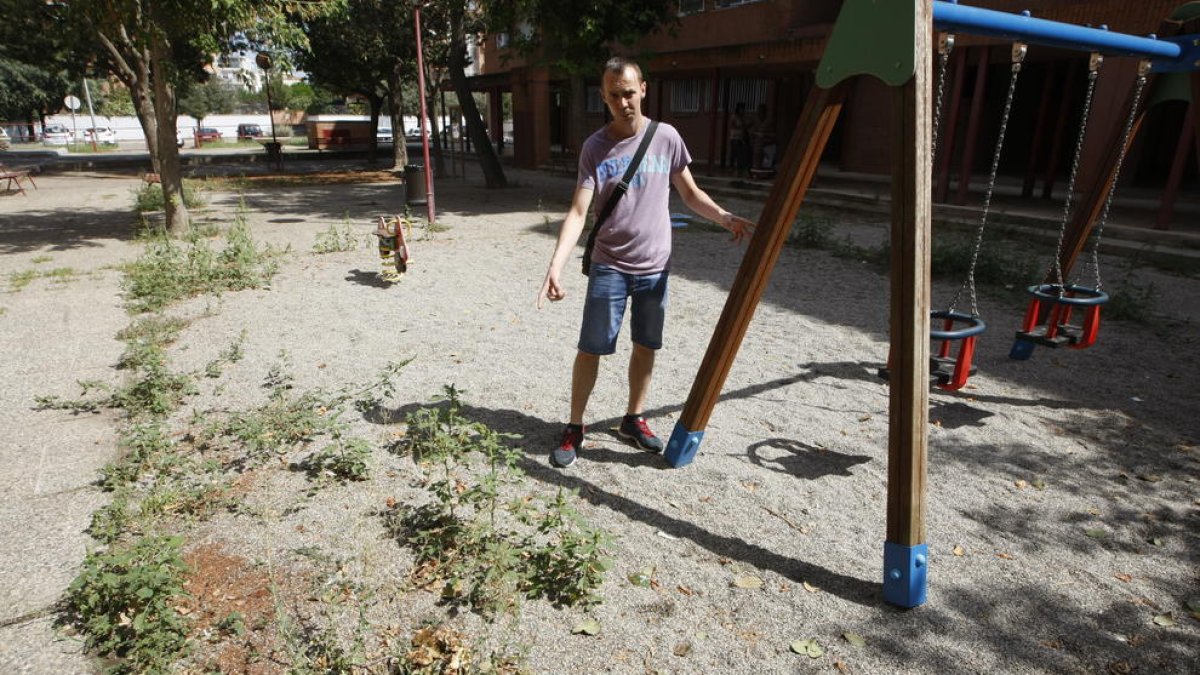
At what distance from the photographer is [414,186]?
12680mm

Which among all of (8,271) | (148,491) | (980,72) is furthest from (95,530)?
(980,72)

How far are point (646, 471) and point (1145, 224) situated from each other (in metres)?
10.1

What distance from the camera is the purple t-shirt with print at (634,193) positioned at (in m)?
2.98

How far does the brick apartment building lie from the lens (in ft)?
37.0

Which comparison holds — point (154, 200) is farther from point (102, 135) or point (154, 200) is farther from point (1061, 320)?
point (102, 135)

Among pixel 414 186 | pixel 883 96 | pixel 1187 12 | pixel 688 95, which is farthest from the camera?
pixel 688 95

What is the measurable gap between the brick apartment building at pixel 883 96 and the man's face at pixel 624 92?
30.3 feet

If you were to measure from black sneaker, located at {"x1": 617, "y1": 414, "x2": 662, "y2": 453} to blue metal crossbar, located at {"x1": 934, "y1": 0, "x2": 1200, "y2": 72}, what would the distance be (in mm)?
2177

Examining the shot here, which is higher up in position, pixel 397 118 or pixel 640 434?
pixel 397 118

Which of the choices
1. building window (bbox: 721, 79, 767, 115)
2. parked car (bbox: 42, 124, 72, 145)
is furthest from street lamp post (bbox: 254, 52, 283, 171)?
parked car (bbox: 42, 124, 72, 145)

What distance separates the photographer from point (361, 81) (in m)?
25.7

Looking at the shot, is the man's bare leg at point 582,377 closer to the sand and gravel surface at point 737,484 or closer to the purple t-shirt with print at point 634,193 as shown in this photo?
the sand and gravel surface at point 737,484

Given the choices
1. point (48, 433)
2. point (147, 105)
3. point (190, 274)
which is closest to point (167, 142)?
point (190, 274)

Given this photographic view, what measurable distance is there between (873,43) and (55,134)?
6996 cm
